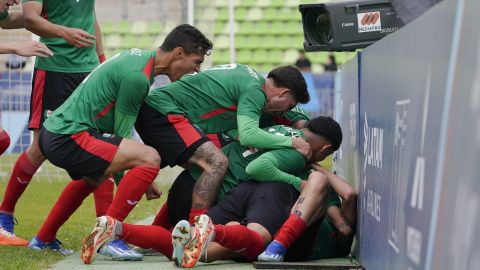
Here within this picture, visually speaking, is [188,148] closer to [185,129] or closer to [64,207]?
[185,129]

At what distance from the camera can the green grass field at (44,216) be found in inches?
209

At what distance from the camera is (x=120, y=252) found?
521cm

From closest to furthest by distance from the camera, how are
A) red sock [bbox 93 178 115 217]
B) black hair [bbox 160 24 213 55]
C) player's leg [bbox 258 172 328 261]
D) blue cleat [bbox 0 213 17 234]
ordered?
player's leg [bbox 258 172 328 261]
black hair [bbox 160 24 213 55]
red sock [bbox 93 178 115 217]
blue cleat [bbox 0 213 17 234]

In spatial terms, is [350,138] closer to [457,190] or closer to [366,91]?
[366,91]

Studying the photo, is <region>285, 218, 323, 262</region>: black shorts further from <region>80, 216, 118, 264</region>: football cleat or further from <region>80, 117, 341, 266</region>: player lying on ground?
<region>80, 216, 118, 264</region>: football cleat

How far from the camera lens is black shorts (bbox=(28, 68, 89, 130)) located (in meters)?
6.92

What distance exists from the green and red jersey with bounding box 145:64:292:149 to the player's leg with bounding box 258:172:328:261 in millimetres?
560

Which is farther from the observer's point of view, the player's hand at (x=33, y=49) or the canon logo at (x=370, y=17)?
the canon logo at (x=370, y=17)

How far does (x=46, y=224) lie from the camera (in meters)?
5.75

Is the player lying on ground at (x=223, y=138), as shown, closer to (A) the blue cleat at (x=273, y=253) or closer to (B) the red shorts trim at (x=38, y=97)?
(A) the blue cleat at (x=273, y=253)

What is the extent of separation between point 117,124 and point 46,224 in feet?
2.50

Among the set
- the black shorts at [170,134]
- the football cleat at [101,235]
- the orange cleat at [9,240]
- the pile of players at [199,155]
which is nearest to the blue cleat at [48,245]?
the pile of players at [199,155]

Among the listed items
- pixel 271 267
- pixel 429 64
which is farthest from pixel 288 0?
pixel 429 64

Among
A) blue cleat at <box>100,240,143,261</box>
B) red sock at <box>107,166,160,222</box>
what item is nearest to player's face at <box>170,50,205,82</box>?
red sock at <box>107,166,160,222</box>
